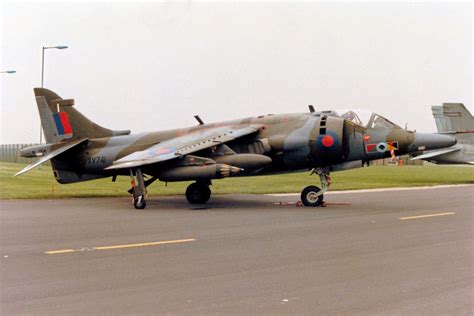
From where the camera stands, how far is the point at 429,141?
17.2 m

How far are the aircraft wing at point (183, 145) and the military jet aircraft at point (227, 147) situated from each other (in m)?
0.03

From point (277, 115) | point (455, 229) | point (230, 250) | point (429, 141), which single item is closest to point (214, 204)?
point (277, 115)

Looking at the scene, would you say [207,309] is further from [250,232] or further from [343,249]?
[250,232]

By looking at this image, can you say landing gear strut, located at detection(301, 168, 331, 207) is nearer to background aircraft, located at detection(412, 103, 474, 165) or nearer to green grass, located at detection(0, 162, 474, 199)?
green grass, located at detection(0, 162, 474, 199)

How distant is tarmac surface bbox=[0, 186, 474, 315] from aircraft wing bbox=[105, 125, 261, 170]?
244 cm

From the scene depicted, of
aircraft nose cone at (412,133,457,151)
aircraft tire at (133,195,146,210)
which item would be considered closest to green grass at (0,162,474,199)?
aircraft tire at (133,195,146,210)

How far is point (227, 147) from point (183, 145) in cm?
133

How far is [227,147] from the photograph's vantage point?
60.4 feet

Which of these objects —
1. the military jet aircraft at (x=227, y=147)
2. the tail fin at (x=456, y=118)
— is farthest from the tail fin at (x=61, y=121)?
the tail fin at (x=456, y=118)

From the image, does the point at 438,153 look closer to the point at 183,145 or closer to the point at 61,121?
the point at 183,145

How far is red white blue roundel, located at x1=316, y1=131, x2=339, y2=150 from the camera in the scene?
57.5 feet

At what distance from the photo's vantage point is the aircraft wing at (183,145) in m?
17.6

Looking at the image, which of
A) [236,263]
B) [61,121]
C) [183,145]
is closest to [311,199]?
[183,145]

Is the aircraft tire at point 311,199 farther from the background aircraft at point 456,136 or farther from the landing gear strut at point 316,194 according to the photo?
the background aircraft at point 456,136
